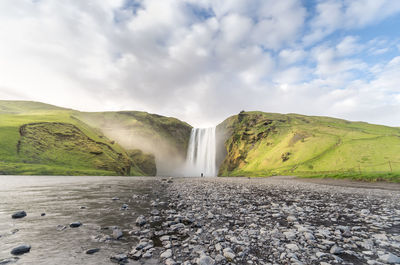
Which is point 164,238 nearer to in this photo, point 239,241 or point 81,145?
point 239,241

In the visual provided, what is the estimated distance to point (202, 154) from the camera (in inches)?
6225

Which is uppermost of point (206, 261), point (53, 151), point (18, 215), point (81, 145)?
point (81, 145)

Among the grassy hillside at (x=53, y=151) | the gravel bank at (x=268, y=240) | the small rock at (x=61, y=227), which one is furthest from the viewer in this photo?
the grassy hillside at (x=53, y=151)

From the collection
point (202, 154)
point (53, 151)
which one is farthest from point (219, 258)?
point (202, 154)

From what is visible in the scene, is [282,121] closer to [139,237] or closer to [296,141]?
[296,141]

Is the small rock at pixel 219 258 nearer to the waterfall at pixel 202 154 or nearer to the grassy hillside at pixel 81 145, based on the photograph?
the grassy hillside at pixel 81 145

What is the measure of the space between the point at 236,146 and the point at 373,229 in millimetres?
120838

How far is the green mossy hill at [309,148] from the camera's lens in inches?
1951

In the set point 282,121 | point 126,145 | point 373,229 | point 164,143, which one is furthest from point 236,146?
point 373,229

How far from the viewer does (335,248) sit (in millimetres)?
4719

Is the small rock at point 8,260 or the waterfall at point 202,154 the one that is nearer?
the small rock at point 8,260

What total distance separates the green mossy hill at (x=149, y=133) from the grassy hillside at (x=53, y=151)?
144 feet

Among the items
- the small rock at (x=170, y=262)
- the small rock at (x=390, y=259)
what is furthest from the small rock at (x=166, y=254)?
the small rock at (x=390, y=259)

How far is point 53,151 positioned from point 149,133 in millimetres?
87218
